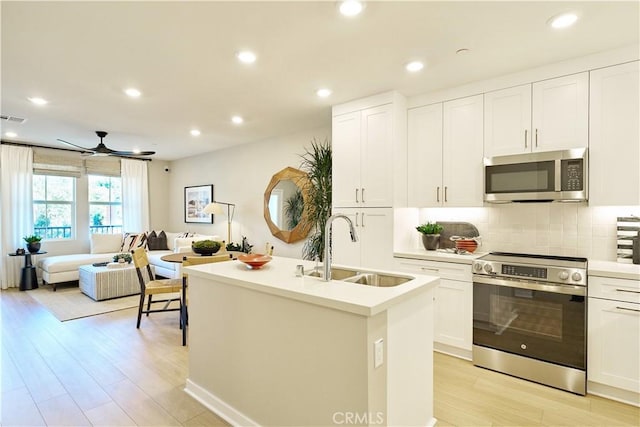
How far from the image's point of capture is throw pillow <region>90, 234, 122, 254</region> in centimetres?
655

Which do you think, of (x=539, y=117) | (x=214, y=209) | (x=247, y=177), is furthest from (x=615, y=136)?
(x=214, y=209)

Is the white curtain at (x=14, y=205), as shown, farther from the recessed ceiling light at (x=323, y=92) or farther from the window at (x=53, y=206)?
the recessed ceiling light at (x=323, y=92)

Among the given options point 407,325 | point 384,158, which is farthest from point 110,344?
point 384,158

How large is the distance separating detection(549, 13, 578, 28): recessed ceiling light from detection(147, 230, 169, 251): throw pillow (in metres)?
7.23

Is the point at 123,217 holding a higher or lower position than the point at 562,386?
higher

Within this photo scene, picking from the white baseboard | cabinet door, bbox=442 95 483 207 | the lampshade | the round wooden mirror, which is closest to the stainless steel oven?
cabinet door, bbox=442 95 483 207

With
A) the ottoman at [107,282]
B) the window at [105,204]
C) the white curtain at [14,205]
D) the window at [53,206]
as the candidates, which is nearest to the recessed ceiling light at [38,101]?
the ottoman at [107,282]

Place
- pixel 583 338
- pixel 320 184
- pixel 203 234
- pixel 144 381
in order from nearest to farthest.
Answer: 1. pixel 583 338
2. pixel 144 381
3. pixel 320 184
4. pixel 203 234

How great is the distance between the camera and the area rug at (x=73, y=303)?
14.4 ft

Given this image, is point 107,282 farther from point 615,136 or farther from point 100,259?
point 615,136

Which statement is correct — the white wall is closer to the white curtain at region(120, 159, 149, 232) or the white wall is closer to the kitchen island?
the white curtain at region(120, 159, 149, 232)

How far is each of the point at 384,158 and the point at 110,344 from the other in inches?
134

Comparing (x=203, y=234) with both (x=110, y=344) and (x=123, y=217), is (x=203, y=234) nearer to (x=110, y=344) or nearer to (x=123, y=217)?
(x=123, y=217)

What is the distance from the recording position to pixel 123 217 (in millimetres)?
7328
